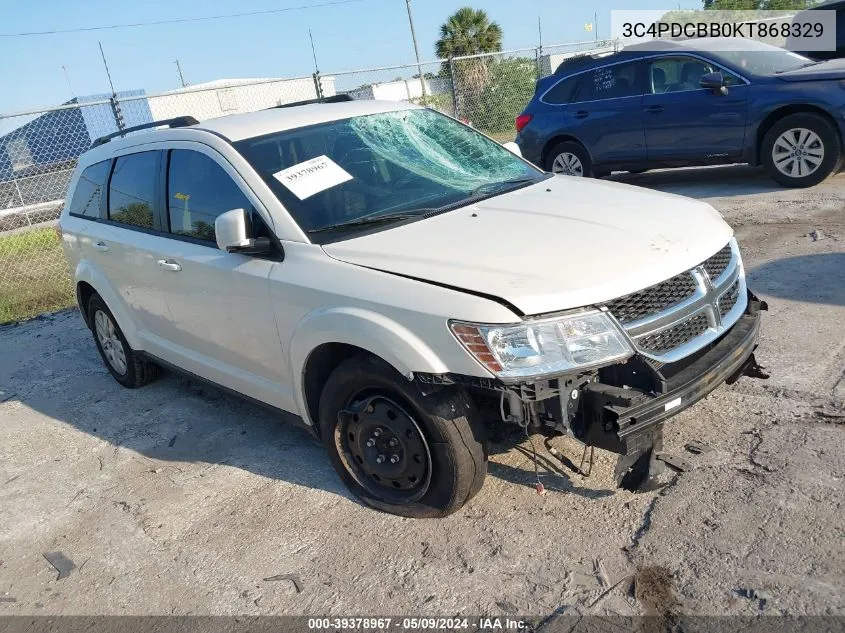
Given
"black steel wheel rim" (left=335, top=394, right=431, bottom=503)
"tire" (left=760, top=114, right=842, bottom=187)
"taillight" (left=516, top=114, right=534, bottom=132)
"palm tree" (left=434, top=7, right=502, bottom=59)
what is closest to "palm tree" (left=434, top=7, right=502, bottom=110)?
"palm tree" (left=434, top=7, right=502, bottom=59)

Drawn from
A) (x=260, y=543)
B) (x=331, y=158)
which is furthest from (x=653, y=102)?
(x=260, y=543)

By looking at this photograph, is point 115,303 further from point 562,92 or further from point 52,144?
point 52,144

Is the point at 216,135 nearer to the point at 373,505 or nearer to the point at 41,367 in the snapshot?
the point at 373,505

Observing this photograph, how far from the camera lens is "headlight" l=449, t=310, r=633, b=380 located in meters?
2.80

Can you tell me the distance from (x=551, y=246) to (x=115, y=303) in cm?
338

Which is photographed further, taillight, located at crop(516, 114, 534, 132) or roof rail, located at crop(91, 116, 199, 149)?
taillight, located at crop(516, 114, 534, 132)

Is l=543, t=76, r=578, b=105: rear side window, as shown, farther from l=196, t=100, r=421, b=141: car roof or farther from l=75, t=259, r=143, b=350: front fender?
l=75, t=259, r=143, b=350: front fender

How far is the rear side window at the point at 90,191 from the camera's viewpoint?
527cm

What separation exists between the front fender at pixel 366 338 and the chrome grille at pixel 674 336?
32.4 inches

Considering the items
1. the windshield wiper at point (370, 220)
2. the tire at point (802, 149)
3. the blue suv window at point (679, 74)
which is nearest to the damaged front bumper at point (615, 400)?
the windshield wiper at point (370, 220)

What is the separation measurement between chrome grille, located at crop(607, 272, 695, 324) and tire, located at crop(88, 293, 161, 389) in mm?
3627

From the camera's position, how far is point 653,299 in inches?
118

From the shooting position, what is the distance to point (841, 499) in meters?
3.03

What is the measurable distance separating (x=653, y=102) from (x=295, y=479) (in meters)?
7.08
